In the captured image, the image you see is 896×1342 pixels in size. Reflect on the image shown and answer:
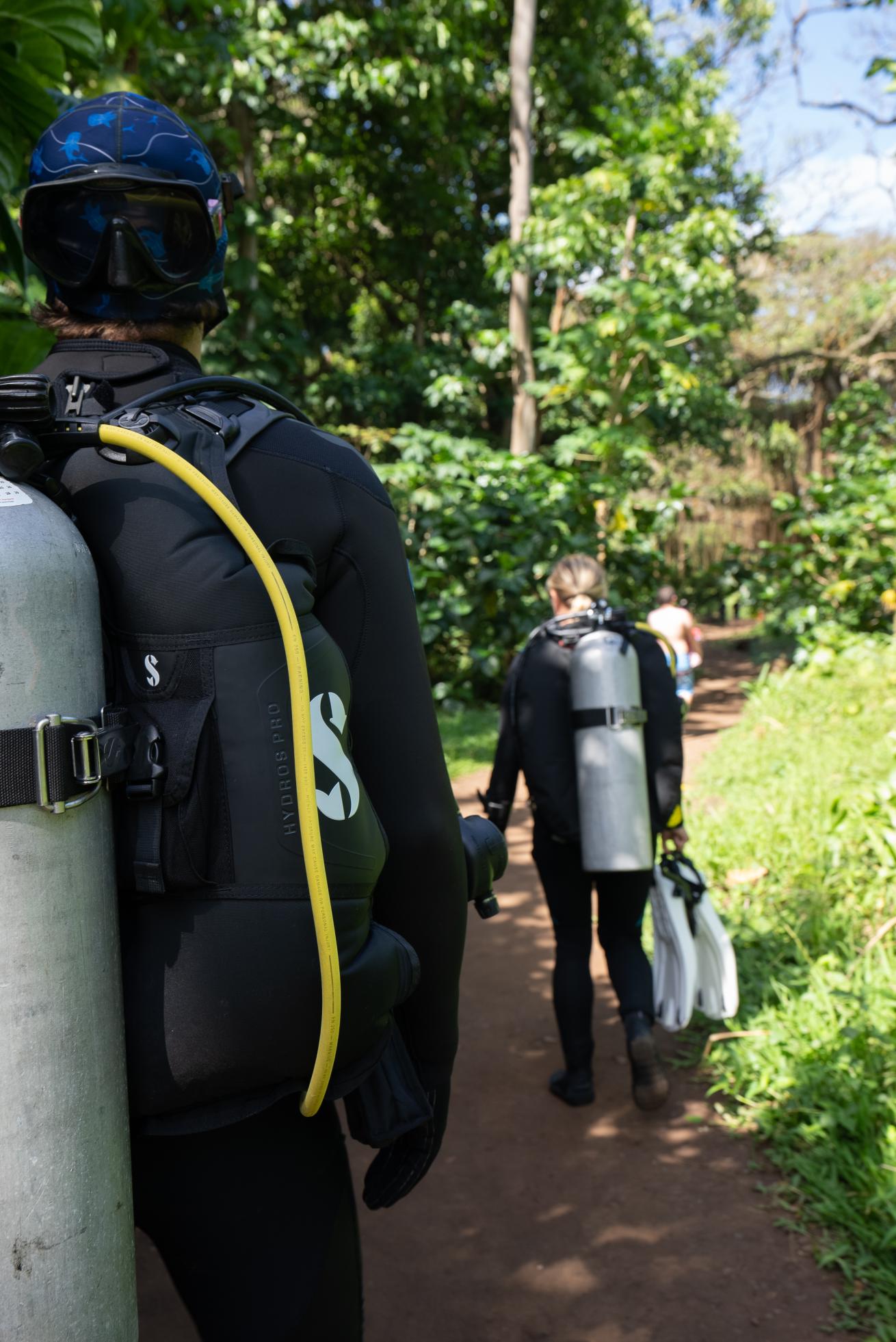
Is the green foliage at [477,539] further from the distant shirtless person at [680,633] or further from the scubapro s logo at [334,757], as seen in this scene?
the scubapro s logo at [334,757]

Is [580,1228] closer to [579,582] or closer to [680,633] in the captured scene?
[579,582]

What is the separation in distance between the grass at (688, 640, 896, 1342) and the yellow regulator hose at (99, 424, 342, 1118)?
2.34 m

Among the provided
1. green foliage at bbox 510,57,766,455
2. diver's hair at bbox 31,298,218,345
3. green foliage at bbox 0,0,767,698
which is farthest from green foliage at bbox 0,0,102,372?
Result: green foliage at bbox 510,57,766,455

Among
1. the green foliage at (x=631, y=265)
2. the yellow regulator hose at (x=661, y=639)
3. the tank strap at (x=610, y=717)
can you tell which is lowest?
the tank strap at (x=610, y=717)

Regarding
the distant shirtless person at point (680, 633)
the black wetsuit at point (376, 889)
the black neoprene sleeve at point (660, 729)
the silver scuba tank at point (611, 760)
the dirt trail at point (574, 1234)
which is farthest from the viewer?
the distant shirtless person at point (680, 633)

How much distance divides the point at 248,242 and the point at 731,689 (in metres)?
8.47

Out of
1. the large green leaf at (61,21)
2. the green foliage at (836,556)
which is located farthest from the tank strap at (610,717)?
the green foliage at (836,556)

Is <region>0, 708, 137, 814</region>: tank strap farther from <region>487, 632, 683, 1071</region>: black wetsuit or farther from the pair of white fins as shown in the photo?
the pair of white fins

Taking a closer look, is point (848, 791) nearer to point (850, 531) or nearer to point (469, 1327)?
point (469, 1327)

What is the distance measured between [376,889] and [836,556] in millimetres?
12734

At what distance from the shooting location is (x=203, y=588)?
1191 millimetres

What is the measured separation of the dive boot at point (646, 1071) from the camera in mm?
3938

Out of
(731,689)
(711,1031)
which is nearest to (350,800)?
(711,1031)

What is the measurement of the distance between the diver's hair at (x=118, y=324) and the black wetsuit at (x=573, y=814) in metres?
2.68
